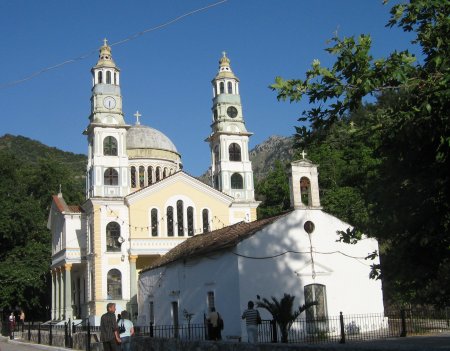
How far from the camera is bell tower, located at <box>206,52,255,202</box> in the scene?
44.0 meters

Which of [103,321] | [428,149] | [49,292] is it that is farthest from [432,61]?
[49,292]

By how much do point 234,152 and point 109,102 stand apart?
9.72 meters

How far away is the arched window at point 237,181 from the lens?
4428cm

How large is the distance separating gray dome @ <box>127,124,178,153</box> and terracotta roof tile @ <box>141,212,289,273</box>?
63.6 ft

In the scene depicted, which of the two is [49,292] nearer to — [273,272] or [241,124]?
[241,124]

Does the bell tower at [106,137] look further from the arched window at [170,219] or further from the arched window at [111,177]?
the arched window at [170,219]

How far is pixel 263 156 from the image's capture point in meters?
133

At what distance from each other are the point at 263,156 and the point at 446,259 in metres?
124

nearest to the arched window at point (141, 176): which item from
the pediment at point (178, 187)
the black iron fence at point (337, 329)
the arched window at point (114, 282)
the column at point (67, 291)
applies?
the pediment at point (178, 187)

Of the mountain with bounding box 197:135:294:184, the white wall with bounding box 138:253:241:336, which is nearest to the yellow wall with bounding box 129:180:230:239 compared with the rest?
the white wall with bounding box 138:253:241:336

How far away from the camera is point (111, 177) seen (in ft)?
135

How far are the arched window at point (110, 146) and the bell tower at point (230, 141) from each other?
751 centimetres

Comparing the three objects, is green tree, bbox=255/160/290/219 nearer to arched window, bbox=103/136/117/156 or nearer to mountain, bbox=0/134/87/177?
arched window, bbox=103/136/117/156

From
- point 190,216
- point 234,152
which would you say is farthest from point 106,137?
point 234,152
